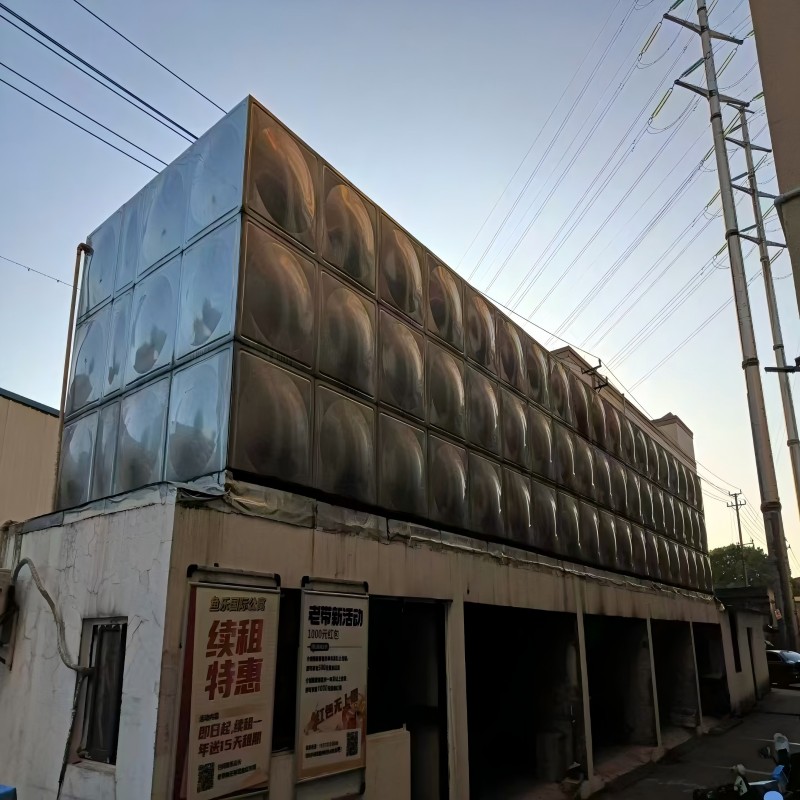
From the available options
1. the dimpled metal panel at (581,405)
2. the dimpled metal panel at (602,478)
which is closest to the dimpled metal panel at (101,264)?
the dimpled metal panel at (581,405)

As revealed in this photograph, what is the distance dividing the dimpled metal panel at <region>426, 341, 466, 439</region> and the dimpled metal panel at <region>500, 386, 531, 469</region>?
1.25m

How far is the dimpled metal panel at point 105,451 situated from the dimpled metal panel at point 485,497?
170 inches

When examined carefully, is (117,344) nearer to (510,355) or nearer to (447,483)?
(447,483)

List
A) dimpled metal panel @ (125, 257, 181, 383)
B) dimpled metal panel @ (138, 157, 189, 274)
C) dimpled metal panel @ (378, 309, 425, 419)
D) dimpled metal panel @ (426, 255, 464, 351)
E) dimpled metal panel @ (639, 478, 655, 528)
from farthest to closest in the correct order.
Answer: dimpled metal panel @ (639, 478, 655, 528)
dimpled metal panel @ (426, 255, 464, 351)
dimpled metal panel @ (378, 309, 425, 419)
dimpled metal panel @ (138, 157, 189, 274)
dimpled metal panel @ (125, 257, 181, 383)

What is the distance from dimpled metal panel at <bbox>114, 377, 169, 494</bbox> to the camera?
21.2 ft

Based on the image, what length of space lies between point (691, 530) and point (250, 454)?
1617 cm

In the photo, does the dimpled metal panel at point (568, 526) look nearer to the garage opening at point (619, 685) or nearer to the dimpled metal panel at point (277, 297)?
the garage opening at point (619, 685)

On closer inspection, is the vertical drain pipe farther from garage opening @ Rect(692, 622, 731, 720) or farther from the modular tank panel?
garage opening @ Rect(692, 622, 731, 720)

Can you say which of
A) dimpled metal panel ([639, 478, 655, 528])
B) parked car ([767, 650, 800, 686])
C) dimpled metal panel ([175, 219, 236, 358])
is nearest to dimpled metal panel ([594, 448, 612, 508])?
dimpled metal panel ([639, 478, 655, 528])

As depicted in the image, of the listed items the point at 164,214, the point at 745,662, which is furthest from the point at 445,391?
the point at 745,662

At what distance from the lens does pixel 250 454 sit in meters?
5.73

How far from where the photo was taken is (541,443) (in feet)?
36.2

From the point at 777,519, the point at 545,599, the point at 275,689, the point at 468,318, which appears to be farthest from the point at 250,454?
the point at 777,519

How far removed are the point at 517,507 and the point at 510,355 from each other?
2.48 m
